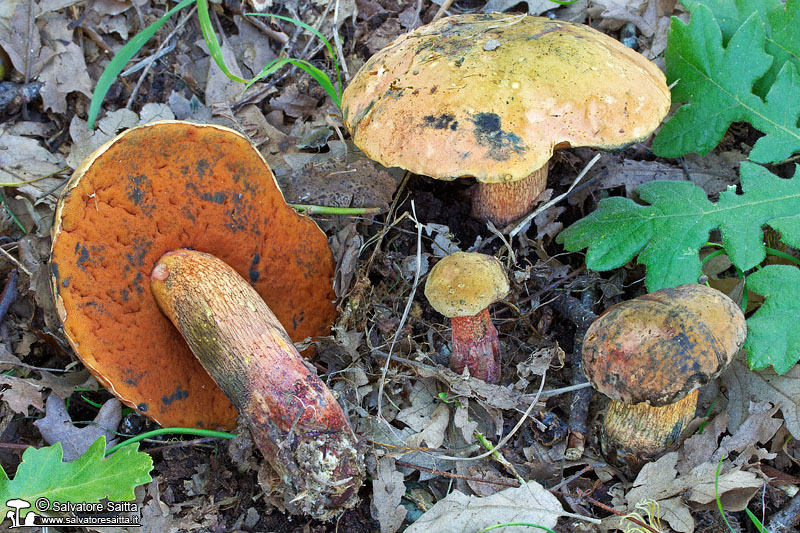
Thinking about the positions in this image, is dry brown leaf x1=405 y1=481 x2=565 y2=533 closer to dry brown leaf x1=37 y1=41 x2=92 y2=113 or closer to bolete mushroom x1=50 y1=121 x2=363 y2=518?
bolete mushroom x1=50 y1=121 x2=363 y2=518

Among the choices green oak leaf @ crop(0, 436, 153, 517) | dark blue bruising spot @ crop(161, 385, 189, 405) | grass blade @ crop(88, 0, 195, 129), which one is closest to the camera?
green oak leaf @ crop(0, 436, 153, 517)

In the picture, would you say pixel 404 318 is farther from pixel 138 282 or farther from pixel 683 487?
pixel 683 487

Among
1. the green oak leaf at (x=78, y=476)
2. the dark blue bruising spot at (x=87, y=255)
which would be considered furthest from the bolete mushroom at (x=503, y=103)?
the green oak leaf at (x=78, y=476)

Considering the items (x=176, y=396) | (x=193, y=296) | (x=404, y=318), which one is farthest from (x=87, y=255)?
(x=404, y=318)

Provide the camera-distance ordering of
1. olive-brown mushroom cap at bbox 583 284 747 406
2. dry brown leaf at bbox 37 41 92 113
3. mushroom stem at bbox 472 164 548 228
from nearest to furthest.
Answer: olive-brown mushroom cap at bbox 583 284 747 406 → mushroom stem at bbox 472 164 548 228 → dry brown leaf at bbox 37 41 92 113

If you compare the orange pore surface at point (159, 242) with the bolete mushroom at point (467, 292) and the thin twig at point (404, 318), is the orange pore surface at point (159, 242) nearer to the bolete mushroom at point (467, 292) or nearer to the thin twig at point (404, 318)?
the thin twig at point (404, 318)

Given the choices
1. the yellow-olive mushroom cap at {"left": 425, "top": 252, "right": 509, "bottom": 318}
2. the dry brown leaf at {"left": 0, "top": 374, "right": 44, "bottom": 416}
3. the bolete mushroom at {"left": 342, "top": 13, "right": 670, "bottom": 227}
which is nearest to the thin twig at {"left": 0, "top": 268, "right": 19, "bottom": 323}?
the dry brown leaf at {"left": 0, "top": 374, "right": 44, "bottom": 416}
